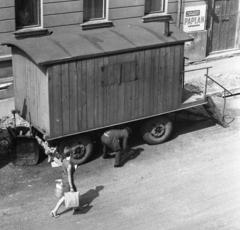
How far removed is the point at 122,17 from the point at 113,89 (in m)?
5.37

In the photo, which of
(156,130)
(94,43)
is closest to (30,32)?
(94,43)

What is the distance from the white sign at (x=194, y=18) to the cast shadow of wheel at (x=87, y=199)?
349 inches

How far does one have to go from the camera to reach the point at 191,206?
11.4 m

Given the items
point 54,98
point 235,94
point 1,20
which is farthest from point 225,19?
point 54,98

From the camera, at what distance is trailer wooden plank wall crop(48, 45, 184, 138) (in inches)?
484

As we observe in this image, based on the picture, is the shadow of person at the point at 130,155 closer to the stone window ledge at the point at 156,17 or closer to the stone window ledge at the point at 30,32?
the stone window ledge at the point at 30,32

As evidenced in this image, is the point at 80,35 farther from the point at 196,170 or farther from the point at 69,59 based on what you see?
the point at 196,170

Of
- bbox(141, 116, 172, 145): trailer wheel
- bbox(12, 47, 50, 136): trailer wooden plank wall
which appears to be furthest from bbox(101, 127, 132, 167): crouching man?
bbox(12, 47, 50, 136): trailer wooden plank wall

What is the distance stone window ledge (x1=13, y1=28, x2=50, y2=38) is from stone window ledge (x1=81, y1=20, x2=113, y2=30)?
125 cm

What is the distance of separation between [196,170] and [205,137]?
6.42ft

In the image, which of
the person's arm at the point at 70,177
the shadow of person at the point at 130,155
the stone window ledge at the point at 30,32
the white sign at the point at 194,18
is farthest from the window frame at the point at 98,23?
the person's arm at the point at 70,177

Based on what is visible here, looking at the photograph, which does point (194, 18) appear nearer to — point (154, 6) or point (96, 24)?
point (154, 6)

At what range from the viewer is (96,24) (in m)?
17.2

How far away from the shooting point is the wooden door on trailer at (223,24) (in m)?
20.3
